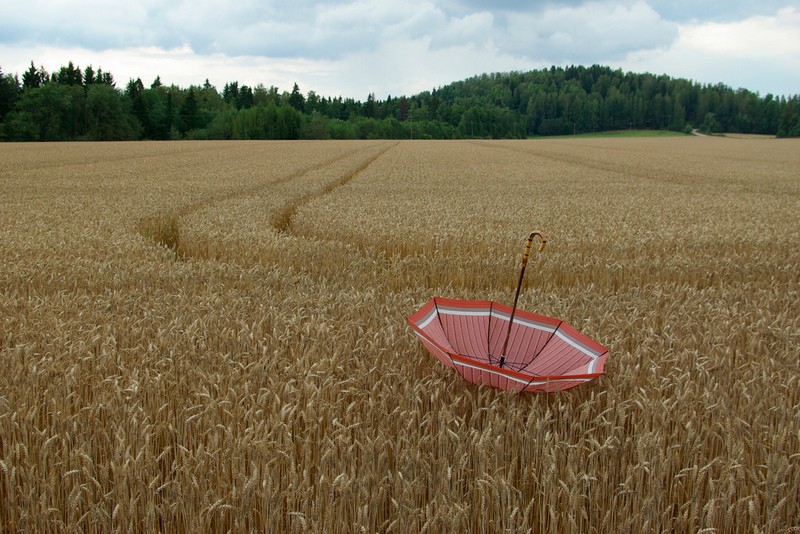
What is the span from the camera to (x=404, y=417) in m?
2.91

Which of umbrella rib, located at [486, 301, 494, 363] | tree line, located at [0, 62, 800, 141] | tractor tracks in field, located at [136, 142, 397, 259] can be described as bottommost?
tractor tracks in field, located at [136, 142, 397, 259]

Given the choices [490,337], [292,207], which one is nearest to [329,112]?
[292,207]

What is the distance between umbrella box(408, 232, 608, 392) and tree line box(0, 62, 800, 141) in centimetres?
9650

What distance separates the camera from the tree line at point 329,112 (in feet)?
302

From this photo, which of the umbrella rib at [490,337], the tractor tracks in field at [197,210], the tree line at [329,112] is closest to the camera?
the umbrella rib at [490,337]

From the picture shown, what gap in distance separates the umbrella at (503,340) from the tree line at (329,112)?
96501 mm

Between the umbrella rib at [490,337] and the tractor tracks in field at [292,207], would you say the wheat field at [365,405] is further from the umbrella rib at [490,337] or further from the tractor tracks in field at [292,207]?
the tractor tracks in field at [292,207]

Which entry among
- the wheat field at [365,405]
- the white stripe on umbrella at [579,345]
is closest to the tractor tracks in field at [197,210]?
the wheat field at [365,405]

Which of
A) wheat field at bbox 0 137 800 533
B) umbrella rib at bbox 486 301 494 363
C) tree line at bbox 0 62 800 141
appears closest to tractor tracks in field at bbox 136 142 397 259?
wheat field at bbox 0 137 800 533

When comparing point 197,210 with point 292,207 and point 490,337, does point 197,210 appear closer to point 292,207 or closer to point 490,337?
point 292,207

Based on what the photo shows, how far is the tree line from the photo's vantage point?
92.2m

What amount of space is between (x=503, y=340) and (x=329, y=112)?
162 meters

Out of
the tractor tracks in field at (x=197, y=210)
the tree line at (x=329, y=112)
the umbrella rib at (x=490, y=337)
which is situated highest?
the tree line at (x=329, y=112)

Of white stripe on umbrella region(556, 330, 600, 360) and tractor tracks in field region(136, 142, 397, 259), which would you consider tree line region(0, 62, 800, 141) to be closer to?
tractor tracks in field region(136, 142, 397, 259)
